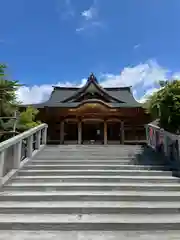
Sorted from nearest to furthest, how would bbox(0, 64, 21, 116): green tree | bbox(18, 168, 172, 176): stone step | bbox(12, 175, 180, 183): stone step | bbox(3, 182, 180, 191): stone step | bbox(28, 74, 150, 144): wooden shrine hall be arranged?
bbox(3, 182, 180, 191): stone step
bbox(12, 175, 180, 183): stone step
bbox(18, 168, 172, 176): stone step
bbox(0, 64, 21, 116): green tree
bbox(28, 74, 150, 144): wooden shrine hall

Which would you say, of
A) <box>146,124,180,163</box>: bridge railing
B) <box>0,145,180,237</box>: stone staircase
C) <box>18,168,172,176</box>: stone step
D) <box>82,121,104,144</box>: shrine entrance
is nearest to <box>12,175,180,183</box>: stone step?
<box>0,145,180,237</box>: stone staircase

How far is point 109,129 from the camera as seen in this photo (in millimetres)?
18922

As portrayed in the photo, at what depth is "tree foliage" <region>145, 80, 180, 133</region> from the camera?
17.8ft

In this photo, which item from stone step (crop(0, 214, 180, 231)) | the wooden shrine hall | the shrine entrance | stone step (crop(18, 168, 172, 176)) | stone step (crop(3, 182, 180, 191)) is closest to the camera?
stone step (crop(0, 214, 180, 231))

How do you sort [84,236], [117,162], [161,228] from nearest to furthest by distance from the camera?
[84,236] < [161,228] < [117,162]

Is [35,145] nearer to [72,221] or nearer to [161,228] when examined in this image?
[72,221]

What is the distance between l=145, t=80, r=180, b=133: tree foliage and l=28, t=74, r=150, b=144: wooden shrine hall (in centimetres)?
1028

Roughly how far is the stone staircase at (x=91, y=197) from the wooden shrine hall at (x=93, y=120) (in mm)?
10596

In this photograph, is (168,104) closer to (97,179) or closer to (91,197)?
(97,179)

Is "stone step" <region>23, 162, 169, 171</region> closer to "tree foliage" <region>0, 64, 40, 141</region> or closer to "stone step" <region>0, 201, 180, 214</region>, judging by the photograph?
"stone step" <region>0, 201, 180, 214</region>

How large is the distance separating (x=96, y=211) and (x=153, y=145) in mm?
4804

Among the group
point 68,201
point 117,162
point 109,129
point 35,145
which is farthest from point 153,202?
point 109,129

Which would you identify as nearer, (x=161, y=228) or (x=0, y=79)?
(x=161, y=228)

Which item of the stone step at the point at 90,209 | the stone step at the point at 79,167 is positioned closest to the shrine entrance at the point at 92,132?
the stone step at the point at 79,167
